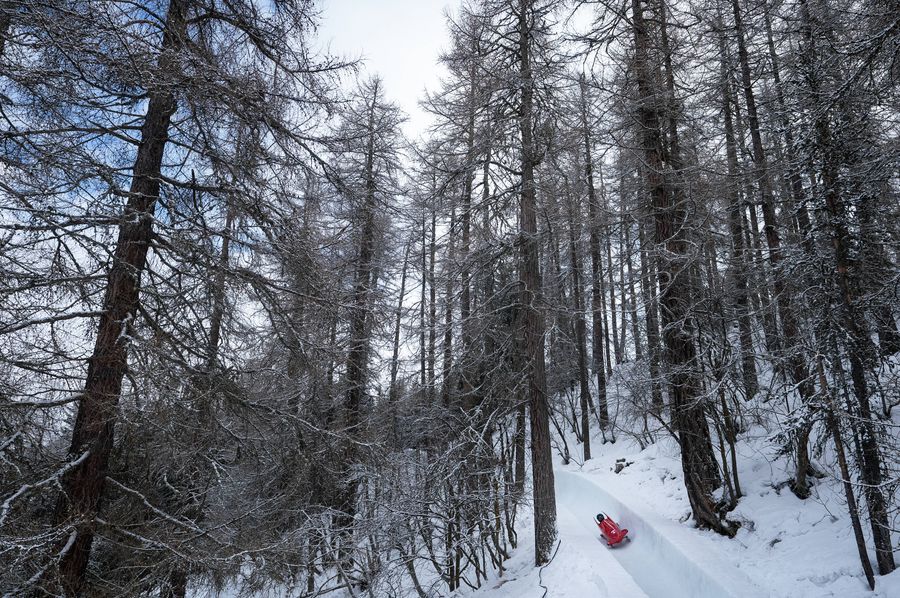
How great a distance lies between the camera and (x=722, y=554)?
6.75m

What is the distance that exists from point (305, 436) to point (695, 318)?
6370 mm

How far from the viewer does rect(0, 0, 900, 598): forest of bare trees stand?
344cm

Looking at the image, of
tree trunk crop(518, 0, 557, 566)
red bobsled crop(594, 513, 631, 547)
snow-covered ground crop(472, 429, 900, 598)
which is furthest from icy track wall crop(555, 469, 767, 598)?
tree trunk crop(518, 0, 557, 566)

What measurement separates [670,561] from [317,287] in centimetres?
721

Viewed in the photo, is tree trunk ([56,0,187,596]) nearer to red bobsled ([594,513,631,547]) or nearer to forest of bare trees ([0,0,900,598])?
forest of bare trees ([0,0,900,598])

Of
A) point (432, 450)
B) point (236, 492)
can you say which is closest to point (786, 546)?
point (432, 450)

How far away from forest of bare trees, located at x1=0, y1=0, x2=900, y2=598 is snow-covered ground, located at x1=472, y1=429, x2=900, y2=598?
359mm

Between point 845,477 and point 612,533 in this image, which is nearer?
point 845,477

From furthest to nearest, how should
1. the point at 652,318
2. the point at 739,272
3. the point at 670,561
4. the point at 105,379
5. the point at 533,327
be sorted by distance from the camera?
the point at 652,318 → the point at 739,272 → the point at 533,327 → the point at 670,561 → the point at 105,379

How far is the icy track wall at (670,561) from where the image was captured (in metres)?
6.10

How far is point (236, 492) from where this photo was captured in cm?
802

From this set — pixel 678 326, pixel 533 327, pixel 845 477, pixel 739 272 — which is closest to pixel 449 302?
pixel 533 327

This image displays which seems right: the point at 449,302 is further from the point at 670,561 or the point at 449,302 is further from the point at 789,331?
the point at 789,331

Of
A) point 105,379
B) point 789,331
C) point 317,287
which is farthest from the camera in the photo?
point 789,331
